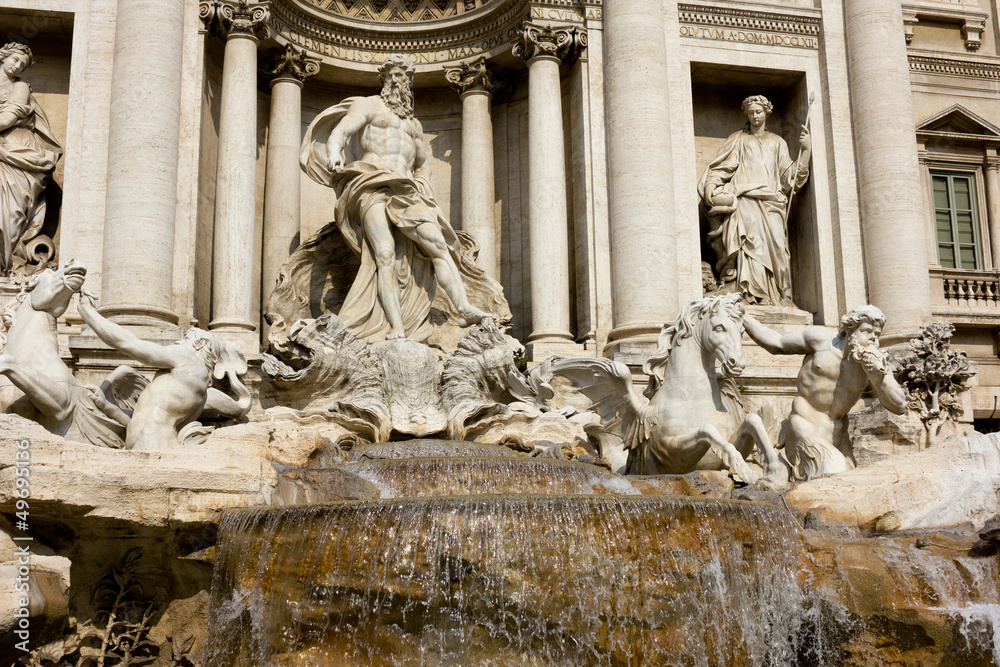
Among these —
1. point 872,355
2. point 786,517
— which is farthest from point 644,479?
point 872,355

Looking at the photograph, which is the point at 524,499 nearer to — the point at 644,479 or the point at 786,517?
the point at 786,517

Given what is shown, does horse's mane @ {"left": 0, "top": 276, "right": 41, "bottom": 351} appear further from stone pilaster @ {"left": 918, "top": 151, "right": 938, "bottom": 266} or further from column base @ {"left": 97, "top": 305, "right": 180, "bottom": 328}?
stone pilaster @ {"left": 918, "top": 151, "right": 938, "bottom": 266}

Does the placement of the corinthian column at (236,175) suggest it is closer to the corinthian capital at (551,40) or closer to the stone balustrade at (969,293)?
the corinthian capital at (551,40)

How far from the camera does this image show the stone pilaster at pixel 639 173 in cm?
1332

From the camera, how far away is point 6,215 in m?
12.6

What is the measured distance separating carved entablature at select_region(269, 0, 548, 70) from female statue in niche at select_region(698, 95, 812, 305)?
11.9ft

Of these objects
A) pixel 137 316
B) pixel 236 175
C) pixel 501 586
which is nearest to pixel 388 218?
pixel 236 175

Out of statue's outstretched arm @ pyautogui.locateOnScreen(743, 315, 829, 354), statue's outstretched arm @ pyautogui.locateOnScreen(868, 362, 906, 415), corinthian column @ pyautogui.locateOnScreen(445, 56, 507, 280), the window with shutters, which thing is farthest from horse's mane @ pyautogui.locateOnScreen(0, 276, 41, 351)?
the window with shutters

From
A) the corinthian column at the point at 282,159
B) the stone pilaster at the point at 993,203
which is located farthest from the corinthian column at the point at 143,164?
the stone pilaster at the point at 993,203

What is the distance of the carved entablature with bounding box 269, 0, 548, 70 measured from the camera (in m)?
15.2

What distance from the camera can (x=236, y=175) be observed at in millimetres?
13141

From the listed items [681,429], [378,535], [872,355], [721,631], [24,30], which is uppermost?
[24,30]

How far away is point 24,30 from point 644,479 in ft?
33.7

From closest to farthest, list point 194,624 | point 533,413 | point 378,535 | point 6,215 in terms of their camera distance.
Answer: point 378,535 → point 194,624 → point 533,413 → point 6,215
